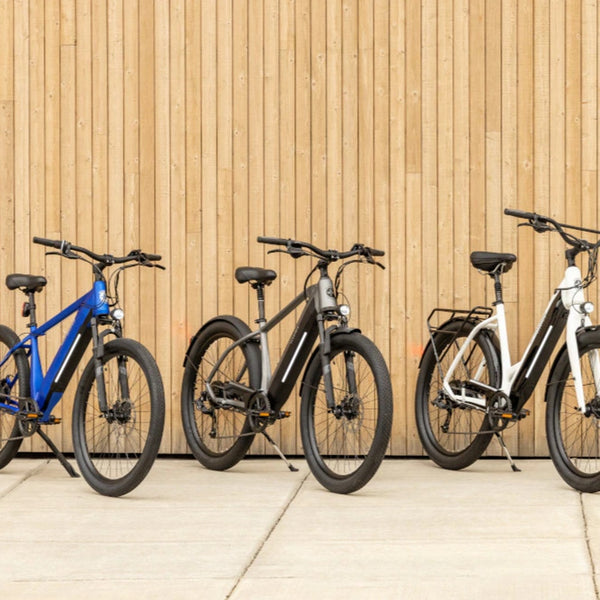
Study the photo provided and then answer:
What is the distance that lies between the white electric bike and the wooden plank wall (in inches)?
8.1

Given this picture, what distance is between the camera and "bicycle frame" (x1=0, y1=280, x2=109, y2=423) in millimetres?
5301

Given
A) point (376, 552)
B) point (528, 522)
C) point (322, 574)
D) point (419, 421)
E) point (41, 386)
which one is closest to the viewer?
point (322, 574)

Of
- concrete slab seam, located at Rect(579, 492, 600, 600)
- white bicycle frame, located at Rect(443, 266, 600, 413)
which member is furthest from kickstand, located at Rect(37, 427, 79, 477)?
concrete slab seam, located at Rect(579, 492, 600, 600)

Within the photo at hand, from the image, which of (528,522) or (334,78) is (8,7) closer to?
(334,78)

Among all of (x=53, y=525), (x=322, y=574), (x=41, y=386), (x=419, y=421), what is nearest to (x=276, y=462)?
(x=419, y=421)

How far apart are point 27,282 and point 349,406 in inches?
72.0

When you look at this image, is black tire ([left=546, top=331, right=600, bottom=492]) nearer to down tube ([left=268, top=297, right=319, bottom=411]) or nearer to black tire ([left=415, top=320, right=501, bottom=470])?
black tire ([left=415, top=320, right=501, bottom=470])

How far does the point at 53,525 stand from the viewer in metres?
4.55

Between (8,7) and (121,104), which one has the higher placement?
(8,7)

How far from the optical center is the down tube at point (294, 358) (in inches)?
214

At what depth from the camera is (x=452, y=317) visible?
5926mm

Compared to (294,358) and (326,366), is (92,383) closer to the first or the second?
(294,358)

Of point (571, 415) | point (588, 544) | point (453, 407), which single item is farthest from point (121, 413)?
point (571, 415)

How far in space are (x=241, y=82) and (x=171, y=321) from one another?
4.33 feet
